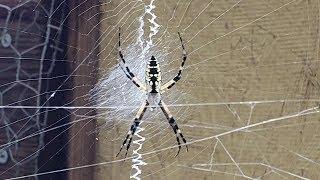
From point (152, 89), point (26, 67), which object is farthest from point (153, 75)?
point (26, 67)

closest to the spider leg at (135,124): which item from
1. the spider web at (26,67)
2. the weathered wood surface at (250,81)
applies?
the weathered wood surface at (250,81)

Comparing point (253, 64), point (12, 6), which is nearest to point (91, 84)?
point (12, 6)

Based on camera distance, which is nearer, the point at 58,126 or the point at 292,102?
the point at 292,102

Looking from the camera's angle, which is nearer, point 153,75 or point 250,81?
point 250,81

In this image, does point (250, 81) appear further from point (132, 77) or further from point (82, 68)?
point (82, 68)

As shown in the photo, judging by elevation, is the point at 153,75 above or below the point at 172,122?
above

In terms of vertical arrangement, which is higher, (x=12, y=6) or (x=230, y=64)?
→ (x=12, y=6)

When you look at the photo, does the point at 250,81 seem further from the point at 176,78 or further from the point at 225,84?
the point at 176,78

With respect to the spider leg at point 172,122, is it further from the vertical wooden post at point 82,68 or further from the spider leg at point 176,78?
the vertical wooden post at point 82,68

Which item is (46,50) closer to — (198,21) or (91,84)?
(91,84)
